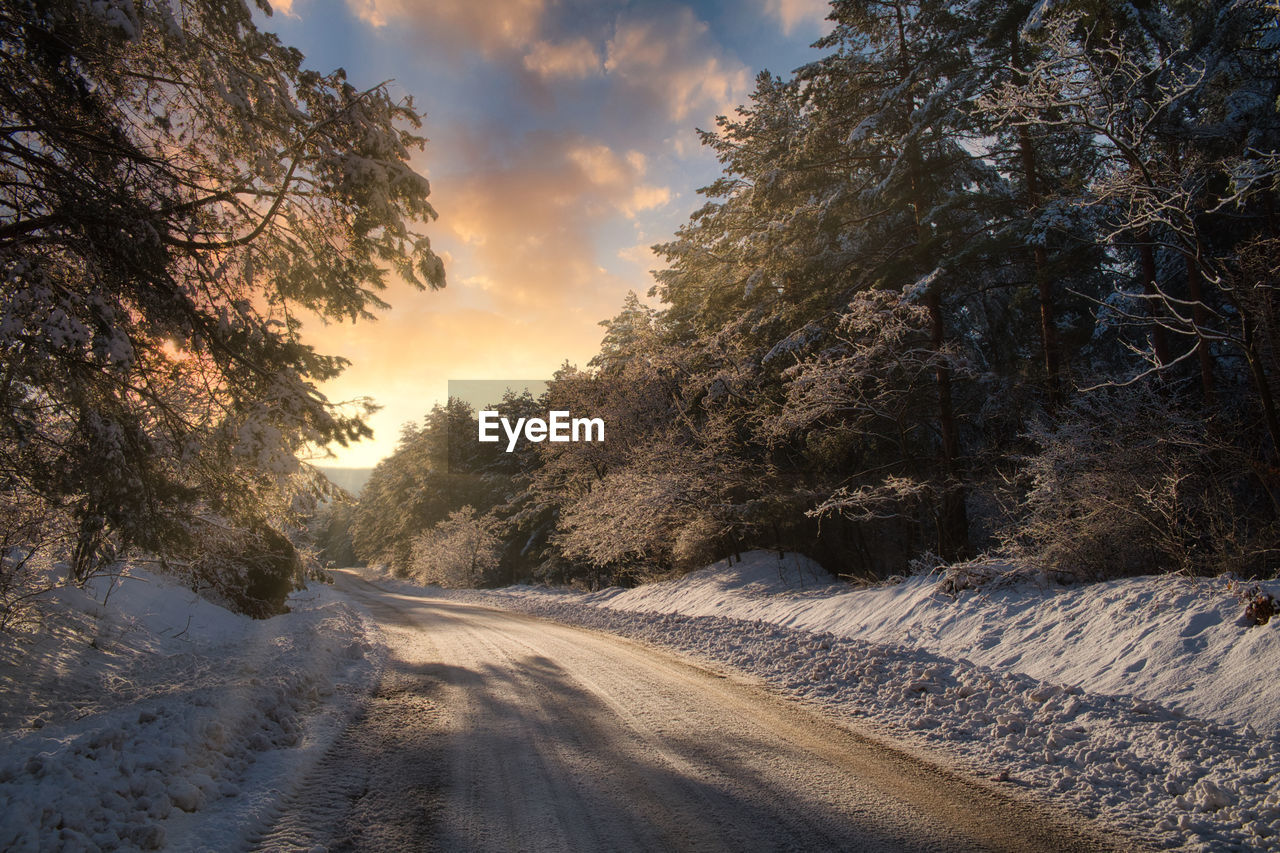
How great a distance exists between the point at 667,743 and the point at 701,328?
15117 mm

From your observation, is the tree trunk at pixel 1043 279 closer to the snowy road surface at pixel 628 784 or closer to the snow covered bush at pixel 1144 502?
the snow covered bush at pixel 1144 502

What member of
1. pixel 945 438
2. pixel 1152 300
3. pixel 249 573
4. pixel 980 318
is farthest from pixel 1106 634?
pixel 249 573

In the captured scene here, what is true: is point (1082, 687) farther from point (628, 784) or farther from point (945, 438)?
point (945, 438)

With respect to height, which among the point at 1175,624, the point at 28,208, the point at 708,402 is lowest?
the point at 1175,624

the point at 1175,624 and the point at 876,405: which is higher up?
the point at 876,405

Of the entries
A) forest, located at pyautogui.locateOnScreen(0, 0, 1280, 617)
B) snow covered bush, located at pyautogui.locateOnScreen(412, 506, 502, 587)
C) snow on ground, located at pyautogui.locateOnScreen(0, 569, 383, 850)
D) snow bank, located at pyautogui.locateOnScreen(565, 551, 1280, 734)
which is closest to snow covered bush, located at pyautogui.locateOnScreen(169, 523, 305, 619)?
forest, located at pyautogui.locateOnScreen(0, 0, 1280, 617)

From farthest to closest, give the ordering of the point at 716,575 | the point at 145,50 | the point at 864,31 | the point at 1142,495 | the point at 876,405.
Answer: the point at 716,575 < the point at 864,31 < the point at 876,405 < the point at 1142,495 < the point at 145,50

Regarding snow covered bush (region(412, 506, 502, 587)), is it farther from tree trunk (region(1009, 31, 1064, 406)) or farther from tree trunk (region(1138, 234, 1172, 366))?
tree trunk (region(1138, 234, 1172, 366))

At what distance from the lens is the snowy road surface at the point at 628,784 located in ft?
12.1

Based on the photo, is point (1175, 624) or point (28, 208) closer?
point (28, 208)

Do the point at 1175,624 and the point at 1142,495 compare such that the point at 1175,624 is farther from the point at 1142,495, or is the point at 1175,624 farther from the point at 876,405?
the point at 876,405

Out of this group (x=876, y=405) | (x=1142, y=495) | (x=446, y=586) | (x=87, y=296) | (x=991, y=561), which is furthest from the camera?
(x=446, y=586)

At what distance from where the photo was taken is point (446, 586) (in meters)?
39.3

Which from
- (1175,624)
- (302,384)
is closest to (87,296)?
(302,384)
